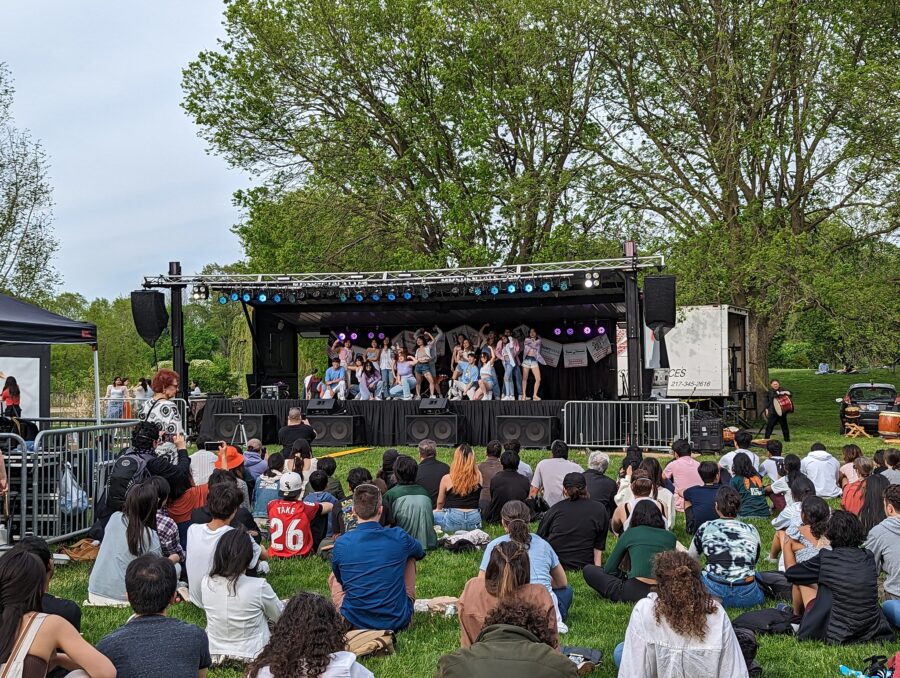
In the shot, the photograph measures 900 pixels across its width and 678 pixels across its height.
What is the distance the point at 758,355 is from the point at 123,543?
60.4 feet

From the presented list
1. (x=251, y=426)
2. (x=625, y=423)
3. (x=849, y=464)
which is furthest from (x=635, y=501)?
(x=251, y=426)

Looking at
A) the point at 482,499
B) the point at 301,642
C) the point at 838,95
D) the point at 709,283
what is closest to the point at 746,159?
the point at 838,95

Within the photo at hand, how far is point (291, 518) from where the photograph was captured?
23.1 feet

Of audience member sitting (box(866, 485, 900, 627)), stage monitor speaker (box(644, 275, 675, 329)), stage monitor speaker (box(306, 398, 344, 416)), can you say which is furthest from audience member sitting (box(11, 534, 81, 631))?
stage monitor speaker (box(306, 398, 344, 416))

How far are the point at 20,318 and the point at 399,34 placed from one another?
1528 centimetres

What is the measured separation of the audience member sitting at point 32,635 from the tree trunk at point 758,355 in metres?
19.9

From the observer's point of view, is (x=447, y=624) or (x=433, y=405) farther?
(x=433, y=405)

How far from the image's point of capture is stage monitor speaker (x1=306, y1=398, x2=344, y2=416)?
52.7ft

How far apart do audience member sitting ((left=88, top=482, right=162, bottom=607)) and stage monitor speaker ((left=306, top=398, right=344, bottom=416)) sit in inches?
399

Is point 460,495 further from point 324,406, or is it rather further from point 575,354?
point 575,354

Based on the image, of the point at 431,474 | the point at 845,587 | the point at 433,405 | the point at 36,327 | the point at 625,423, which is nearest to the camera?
the point at 845,587

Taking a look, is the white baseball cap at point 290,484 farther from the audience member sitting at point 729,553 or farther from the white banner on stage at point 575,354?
the white banner on stage at point 575,354

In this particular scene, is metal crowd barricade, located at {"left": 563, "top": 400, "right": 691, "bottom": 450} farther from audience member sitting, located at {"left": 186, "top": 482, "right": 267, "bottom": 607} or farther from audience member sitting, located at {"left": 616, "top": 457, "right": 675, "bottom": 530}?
audience member sitting, located at {"left": 186, "top": 482, "right": 267, "bottom": 607}

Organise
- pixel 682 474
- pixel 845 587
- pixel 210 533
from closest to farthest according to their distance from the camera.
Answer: pixel 845 587, pixel 210 533, pixel 682 474
